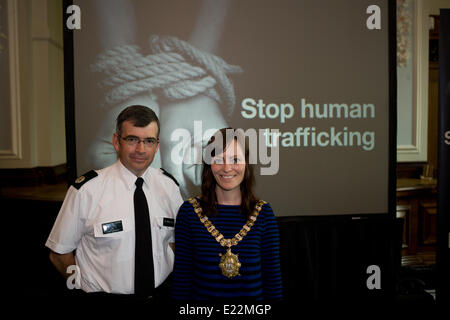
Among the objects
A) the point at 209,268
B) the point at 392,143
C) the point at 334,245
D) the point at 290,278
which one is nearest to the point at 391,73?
the point at 392,143

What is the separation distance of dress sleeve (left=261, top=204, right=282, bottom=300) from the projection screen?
892mm

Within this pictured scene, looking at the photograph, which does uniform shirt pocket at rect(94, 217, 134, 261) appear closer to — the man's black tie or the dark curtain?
the man's black tie

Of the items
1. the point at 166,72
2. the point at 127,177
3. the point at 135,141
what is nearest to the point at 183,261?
the point at 127,177

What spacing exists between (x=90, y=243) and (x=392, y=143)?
215cm

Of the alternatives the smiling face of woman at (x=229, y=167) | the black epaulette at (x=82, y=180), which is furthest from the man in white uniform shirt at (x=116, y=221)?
the smiling face of woman at (x=229, y=167)

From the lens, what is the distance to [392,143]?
240 cm

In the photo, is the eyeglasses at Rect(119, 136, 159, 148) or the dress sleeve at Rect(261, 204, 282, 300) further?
the eyeglasses at Rect(119, 136, 159, 148)

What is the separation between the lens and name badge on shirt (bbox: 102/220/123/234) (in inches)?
59.3

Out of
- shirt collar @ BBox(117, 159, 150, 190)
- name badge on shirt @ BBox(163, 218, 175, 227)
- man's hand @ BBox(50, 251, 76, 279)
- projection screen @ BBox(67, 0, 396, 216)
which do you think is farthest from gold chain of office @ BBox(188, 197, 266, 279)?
projection screen @ BBox(67, 0, 396, 216)

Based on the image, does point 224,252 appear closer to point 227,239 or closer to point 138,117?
point 227,239

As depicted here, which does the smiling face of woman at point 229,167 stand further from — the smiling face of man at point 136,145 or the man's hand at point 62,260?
the man's hand at point 62,260

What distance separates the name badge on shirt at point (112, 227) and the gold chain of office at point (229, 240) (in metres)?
0.42
